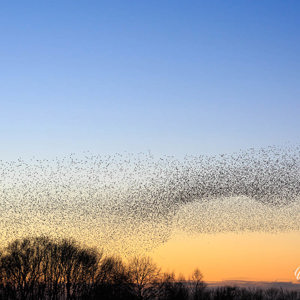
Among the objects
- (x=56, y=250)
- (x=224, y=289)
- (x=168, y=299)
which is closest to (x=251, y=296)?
(x=224, y=289)

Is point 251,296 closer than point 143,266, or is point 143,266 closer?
point 143,266

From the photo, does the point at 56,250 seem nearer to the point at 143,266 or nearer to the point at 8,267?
the point at 8,267

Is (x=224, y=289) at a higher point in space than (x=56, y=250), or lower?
lower

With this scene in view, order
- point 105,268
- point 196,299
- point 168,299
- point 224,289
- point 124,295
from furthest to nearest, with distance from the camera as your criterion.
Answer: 1. point 224,289
2. point 196,299
3. point 168,299
4. point 124,295
5. point 105,268

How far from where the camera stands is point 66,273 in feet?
336

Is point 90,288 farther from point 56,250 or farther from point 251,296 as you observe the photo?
point 251,296

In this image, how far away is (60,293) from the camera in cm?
10431

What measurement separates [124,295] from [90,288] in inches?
508

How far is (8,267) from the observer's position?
314 ft

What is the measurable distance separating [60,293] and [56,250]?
991 cm

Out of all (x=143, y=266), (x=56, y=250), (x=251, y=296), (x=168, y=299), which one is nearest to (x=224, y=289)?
(x=251, y=296)

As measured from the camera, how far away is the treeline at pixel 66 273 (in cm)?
9644

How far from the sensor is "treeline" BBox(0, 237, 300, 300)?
96438 mm

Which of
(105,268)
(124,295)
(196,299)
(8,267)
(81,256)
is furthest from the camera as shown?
(196,299)
